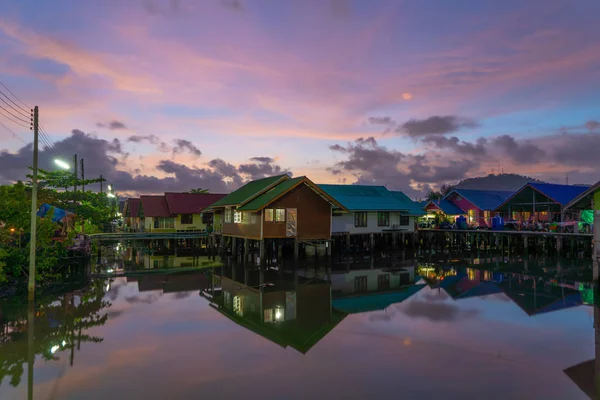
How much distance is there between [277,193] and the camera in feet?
91.5

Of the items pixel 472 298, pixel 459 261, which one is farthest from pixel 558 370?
pixel 459 261

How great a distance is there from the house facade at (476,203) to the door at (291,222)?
1024 inches

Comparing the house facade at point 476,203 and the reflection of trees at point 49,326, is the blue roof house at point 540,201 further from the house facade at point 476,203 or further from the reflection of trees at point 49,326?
the reflection of trees at point 49,326

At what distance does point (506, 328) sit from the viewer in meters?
13.4

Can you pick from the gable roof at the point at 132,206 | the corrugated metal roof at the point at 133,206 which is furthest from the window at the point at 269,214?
the gable roof at the point at 132,206

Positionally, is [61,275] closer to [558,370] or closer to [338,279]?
[338,279]

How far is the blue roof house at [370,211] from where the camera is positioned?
3603 cm

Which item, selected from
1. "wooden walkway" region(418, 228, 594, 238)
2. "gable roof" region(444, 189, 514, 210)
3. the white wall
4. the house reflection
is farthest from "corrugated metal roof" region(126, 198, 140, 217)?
"gable roof" region(444, 189, 514, 210)

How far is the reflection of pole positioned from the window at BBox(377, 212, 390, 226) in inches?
1098

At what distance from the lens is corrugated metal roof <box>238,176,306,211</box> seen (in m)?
27.3

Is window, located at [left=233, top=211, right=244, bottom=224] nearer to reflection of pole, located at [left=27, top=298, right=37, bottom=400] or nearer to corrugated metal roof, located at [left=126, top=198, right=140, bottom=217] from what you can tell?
reflection of pole, located at [left=27, top=298, right=37, bottom=400]

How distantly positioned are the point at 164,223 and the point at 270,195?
21.7m

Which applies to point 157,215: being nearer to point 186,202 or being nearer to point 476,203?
point 186,202

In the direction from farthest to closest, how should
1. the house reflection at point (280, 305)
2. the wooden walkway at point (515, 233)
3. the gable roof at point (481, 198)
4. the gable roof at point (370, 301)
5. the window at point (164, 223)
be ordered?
the gable roof at point (481, 198) < the window at point (164, 223) < the wooden walkway at point (515, 233) < the gable roof at point (370, 301) < the house reflection at point (280, 305)
